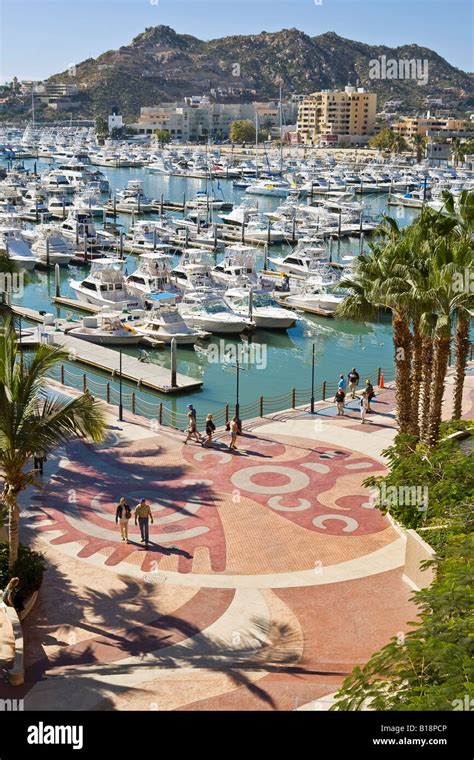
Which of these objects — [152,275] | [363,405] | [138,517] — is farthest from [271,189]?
[138,517]

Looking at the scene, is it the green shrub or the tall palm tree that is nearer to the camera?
the green shrub

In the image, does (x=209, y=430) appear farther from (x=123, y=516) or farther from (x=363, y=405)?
(x=123, y=516)

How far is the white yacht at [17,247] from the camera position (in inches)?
2618

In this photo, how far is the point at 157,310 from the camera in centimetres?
4716

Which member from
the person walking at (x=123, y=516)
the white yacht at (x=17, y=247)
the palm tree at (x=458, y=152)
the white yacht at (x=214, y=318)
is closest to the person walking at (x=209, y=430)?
the person walking at (x=123, y=516)

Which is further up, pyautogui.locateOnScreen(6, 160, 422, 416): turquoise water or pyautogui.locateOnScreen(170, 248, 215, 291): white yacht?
pyautogui.locateOnScreen(170, 248, 215, 291): white yacht

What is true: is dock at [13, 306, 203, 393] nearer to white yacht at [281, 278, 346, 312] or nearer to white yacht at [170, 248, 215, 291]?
white yacht at [170, 248, 215, 291]

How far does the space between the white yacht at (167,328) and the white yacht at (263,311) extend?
12.6ft

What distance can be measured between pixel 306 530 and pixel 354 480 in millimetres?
3831

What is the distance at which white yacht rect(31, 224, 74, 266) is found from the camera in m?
69.1

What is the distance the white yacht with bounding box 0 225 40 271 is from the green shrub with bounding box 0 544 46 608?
50291mm

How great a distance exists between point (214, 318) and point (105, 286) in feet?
28.6
